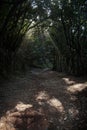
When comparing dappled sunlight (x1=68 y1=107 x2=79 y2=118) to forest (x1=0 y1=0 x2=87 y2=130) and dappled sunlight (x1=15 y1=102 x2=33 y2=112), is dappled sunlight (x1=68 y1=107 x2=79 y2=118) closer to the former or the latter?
forest (x1=0 y1=0 x2=87 y2=130)

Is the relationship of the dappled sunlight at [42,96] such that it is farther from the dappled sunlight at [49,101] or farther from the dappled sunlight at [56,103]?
the dappled sunlight at [56,103]

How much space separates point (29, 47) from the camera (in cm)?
2684

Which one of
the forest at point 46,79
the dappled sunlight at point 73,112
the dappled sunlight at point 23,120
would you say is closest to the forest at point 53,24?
the forest at point 46,79

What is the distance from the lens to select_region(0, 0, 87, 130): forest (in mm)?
6148

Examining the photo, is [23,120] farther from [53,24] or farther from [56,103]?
[53,24]

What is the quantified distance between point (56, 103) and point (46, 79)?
6072 mm

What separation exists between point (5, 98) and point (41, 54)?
21161 millimetres

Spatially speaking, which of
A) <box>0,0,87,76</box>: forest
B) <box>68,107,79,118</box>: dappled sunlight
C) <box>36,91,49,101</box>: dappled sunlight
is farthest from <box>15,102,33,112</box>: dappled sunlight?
<box>0,0,87,76</box>: forest

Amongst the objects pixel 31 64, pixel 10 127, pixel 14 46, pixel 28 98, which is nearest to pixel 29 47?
pixel 31 64

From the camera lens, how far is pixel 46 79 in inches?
540

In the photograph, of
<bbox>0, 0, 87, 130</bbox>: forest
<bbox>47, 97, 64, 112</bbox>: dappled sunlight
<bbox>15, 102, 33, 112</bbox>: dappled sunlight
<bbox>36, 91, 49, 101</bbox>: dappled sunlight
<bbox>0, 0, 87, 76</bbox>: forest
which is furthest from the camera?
<bbox>0, 0, 87, 76</bbox>: forest

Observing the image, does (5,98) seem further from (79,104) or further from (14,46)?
(14,46)

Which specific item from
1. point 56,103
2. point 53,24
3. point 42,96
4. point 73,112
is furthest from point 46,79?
point 73,112

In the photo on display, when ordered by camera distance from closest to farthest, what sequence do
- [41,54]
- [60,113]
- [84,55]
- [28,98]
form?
[60,113]
[28,98]
[84,55]
[41,54]
